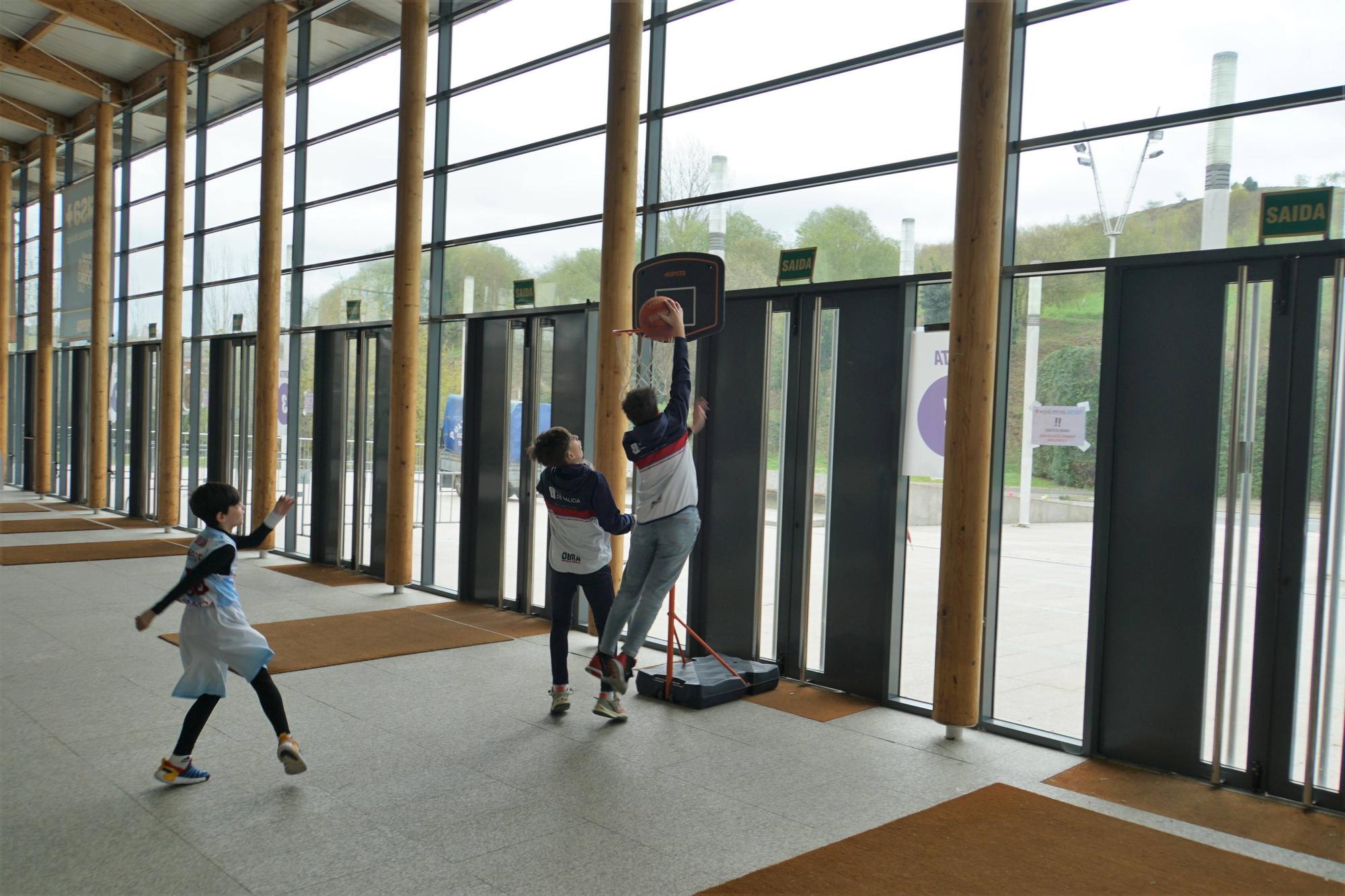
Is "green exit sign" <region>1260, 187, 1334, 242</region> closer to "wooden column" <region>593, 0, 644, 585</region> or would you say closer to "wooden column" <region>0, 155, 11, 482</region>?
"wooden column" <region>593, 0, 644, 585</region>

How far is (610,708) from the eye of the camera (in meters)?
5.09

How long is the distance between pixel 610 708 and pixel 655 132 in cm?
417

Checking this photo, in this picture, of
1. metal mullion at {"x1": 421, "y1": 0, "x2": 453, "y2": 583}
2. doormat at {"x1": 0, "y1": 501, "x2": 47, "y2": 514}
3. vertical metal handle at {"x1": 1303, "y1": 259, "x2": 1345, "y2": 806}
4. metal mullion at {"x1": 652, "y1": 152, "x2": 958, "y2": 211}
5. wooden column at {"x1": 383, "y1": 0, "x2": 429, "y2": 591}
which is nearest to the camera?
vertical metal handle at {"x1": 1303, "y1": 259, "x2": 1345, "y2": 806}

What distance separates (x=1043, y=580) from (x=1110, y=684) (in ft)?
2.08

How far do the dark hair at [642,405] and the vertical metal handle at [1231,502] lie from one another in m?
2.62

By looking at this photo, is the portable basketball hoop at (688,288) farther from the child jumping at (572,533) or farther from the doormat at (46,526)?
the doormat at (46,526)

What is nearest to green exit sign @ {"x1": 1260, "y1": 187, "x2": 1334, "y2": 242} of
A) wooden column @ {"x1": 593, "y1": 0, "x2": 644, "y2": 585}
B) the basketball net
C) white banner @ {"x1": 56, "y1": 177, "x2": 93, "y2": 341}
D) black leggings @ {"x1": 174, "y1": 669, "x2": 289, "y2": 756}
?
the basketball net

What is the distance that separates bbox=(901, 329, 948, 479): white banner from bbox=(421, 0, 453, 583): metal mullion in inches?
192

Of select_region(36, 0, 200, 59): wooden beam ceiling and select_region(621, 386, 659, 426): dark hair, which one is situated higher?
select_region(36, 0, 200, 59): wooden beam ceiling

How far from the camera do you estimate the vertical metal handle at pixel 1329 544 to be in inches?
165

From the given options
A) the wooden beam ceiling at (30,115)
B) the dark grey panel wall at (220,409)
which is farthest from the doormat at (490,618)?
the wooden beam ceiling at (30,115)

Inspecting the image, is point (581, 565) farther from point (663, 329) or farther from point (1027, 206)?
point (1027, 206)

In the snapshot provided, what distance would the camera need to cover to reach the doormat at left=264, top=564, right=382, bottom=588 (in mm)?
9352

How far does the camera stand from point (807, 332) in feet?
19.9
